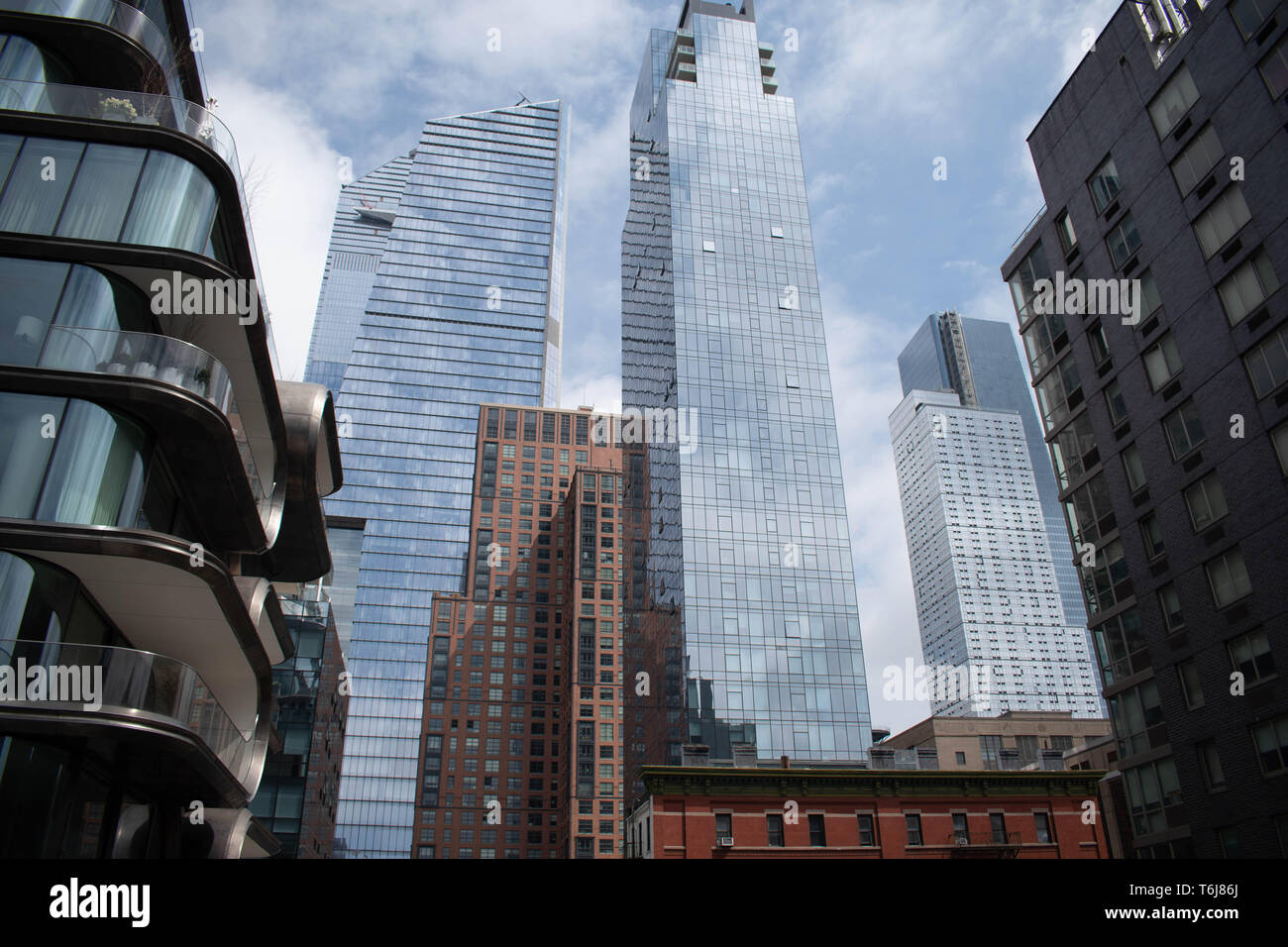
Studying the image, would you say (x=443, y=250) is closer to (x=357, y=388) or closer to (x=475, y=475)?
(x=357, y=388)

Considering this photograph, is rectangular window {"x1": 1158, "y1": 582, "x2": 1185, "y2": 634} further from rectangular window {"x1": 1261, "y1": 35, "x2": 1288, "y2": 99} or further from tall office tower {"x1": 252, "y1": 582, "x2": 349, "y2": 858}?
tall office tower {"x1": 252, "y1": 582, "x2": 349, "y2": 858}

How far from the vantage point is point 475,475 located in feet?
489

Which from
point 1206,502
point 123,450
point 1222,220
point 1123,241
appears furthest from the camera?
point 1123,241

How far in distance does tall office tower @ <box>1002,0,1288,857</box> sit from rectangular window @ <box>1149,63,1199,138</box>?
65mm

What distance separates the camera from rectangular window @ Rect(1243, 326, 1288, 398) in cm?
2520

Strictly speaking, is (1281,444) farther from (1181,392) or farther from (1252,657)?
(1252,657)

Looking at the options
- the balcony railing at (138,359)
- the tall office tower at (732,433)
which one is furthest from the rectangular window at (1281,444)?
the tall office tower at (732,433)

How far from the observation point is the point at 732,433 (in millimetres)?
90250

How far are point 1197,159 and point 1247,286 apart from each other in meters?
5.13

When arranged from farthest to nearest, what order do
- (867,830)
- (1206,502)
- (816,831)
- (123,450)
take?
(867,830), (816,831), (1206,502), (123,450)

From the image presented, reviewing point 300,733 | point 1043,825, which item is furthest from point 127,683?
point 1043,825

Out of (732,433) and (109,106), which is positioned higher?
(732,433)

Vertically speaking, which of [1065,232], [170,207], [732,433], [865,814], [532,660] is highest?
[732,433]

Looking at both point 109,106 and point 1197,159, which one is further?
point 1197,159
